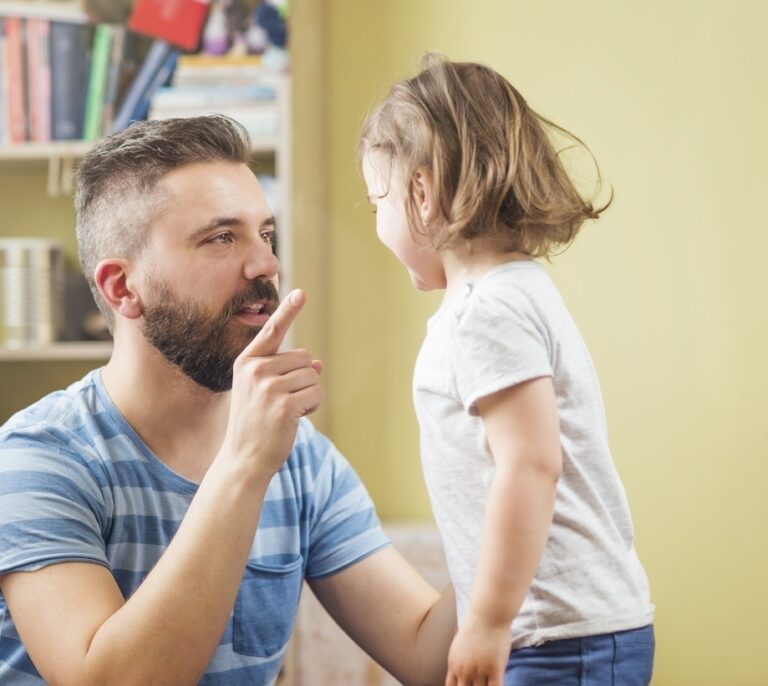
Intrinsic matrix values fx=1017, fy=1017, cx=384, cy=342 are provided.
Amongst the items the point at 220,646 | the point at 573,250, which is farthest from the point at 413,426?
the point at 220,646

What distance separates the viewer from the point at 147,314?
1342 mm

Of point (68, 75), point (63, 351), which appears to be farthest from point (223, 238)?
point (68, 75)

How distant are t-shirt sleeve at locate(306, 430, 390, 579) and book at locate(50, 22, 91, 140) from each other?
4.18 feet

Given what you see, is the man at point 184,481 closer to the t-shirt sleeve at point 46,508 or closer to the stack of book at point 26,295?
the t-shirt sleeve at point 46,508

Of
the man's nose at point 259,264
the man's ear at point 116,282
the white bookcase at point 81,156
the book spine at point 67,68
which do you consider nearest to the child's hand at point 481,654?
the man's nose at point 259,264

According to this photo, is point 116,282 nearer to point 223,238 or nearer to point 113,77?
point 223,238

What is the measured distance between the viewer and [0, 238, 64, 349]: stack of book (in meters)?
2.40

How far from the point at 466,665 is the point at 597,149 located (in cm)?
163

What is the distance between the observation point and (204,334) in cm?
130

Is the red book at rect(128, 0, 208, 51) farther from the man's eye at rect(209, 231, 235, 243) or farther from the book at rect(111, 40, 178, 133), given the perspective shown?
the man's eye at rect(209, 231, 235, 243)

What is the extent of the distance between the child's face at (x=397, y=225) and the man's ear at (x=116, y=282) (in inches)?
15.7

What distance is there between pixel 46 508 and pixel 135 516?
132mm

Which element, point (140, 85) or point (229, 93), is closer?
point (229, 93)

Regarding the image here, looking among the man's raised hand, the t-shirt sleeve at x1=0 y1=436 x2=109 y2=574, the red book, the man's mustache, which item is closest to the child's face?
the man's raised hand
